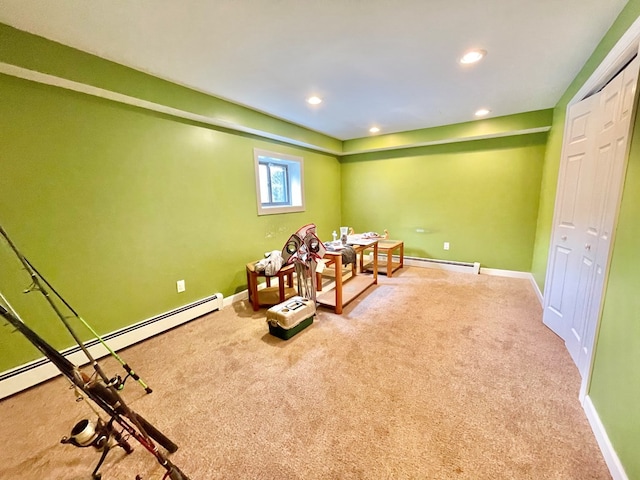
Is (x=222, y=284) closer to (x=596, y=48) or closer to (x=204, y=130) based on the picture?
(x=204, y=130)

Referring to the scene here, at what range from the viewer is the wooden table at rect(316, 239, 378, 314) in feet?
9.44

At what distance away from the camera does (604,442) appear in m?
1.28

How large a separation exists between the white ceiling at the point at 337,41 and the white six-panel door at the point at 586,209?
0.49 meters

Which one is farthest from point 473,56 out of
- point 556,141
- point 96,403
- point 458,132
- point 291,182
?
point 96,403

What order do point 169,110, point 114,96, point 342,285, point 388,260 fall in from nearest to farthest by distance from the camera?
point 114,96, point 169,110, point 342,285, point 388,260

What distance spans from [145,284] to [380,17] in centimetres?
290

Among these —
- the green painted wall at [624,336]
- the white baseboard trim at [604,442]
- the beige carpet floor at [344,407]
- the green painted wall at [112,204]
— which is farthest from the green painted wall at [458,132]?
the white baseboard trim at [604,442]

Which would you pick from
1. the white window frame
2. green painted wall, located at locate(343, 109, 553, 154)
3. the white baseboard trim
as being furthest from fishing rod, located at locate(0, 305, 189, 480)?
green painted wall, located at locate(343, 109, 553, 154)

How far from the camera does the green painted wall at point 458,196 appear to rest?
12.3ft

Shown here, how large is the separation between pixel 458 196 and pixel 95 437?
15.7 feet

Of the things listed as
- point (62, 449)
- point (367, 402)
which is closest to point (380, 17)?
point (367, 402)

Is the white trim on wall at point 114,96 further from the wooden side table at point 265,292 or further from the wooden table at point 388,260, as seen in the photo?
the wooden table at point 388,260

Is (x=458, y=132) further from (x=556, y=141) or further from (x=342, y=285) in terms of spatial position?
(x=342, y=285)

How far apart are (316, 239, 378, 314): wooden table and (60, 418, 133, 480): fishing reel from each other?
2025mm
